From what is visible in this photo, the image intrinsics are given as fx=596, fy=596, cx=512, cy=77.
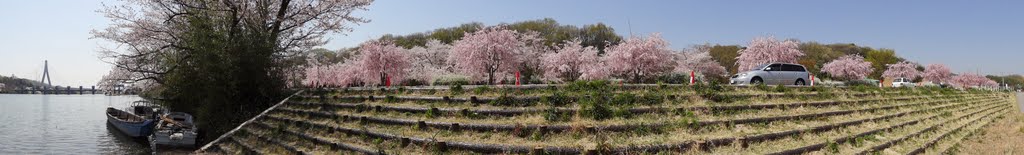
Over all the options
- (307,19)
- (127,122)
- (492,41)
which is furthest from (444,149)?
(492,41)

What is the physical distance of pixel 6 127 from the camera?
2820 cm

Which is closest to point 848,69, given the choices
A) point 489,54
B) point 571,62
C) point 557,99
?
point 571,62

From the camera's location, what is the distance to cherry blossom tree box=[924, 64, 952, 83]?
6109cm

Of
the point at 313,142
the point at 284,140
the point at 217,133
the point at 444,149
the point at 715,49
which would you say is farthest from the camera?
the point at 715,49

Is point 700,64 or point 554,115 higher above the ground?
point 700,64

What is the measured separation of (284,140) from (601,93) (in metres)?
6.57

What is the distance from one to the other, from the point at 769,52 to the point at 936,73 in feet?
120

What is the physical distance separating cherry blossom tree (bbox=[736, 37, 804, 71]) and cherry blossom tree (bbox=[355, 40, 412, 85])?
21328 mm

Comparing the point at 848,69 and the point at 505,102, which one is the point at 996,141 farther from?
the point at 848,69

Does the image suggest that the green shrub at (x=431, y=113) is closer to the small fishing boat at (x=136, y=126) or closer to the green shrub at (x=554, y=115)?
the green shrub at (x=554, y=115)

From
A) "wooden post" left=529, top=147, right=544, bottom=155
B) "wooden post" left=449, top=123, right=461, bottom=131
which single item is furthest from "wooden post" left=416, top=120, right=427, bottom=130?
"wooden post" left=529, top=147, right=544, bottom=155

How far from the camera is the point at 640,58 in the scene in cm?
2988

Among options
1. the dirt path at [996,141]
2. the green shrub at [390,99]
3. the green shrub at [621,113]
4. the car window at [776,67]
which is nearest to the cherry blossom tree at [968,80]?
the car window at [776,67]

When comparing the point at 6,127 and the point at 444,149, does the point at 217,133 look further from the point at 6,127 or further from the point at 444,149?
the point at 6,127
